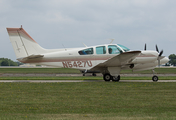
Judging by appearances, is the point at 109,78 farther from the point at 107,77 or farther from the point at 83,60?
the point at 83,60

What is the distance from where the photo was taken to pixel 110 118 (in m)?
6.32

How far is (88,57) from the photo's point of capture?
18.1 meters

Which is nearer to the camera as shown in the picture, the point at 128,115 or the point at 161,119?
the point at 161,119

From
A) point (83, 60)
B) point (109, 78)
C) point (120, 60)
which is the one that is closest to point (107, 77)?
point (109, 78)

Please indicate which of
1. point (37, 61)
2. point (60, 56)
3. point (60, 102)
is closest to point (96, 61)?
point (60, 56)

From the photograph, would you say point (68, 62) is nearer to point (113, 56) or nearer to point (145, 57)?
point (113, 56)

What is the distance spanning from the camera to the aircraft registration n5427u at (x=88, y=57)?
17750mm

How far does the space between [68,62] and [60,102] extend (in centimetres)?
954

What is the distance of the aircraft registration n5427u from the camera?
17750 mm

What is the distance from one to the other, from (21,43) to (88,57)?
239 inches

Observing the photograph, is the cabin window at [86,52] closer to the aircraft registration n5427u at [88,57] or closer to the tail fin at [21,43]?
the aircraft registration n5427u at [88,57]

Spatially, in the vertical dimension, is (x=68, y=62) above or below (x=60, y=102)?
above

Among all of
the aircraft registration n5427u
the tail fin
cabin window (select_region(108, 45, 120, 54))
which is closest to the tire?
the aircraft registration n5427u

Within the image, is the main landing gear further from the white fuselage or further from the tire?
the white fuselage
